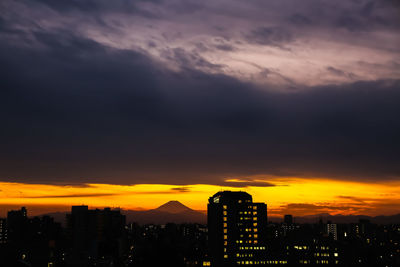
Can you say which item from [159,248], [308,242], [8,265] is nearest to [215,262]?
[159,248]

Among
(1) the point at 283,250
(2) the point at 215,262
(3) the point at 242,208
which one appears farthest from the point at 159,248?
(1) the point at 283,250

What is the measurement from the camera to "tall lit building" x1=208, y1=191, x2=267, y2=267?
522ft

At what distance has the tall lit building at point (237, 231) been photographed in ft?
522

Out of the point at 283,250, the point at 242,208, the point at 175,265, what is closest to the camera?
the point at 175,265

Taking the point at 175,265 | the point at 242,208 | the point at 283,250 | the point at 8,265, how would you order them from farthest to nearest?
the point at 242,208
the point at 283,250
the point at 175,265
the point at 8,265

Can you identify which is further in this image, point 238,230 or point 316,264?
point 238,230

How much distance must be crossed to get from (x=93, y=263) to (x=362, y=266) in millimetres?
94961

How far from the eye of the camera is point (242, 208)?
168375 mm

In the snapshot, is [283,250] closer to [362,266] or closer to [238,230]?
[238,230]

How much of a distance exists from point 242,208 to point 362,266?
157ft

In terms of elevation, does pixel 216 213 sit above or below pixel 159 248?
above

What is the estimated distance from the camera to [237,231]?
541 ft

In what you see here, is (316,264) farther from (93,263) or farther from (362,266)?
(93,263)

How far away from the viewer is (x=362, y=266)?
169375 millimetres
